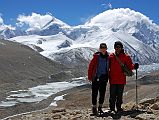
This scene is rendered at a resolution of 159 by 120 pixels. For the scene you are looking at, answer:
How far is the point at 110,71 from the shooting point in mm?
18516

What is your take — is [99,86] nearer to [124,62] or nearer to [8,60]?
[124,62]

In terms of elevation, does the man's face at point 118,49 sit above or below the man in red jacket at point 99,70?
above

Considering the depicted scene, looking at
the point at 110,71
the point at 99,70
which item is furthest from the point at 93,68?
the point at 110,71

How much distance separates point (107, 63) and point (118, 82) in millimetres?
1017

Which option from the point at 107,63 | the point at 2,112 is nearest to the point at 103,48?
the point at 107,63

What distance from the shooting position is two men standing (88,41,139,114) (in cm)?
1806

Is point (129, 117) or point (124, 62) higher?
point (124, 62)

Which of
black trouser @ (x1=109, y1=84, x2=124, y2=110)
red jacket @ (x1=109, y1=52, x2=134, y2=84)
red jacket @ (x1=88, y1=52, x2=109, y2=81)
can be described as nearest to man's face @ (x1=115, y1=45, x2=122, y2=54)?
red jacket @ (x1=109, y1=52, x2=134, y2=84)

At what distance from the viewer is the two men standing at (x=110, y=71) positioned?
1806 cm

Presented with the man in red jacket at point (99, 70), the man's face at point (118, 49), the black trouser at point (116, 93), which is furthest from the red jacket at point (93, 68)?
the black trouser at point (116, 93)

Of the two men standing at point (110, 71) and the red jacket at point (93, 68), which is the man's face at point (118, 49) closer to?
the two men standing at point (110, 71)

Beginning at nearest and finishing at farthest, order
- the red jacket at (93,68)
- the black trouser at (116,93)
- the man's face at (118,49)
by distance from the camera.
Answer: the red jacket at (93,68) → the man's face at (118,49) → the black trouser at (116,93)

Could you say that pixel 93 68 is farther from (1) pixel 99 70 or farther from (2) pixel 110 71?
(2) pixel 110 71

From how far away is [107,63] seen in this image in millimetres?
18172
